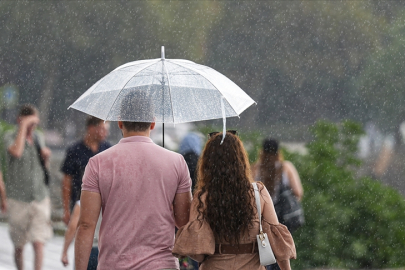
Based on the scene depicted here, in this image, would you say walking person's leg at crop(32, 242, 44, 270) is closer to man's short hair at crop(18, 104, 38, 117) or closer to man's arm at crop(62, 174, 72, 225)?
man's arm at crop(62, 174, 72, 225)

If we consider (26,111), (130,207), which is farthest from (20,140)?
(130,207)

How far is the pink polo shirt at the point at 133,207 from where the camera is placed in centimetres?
255

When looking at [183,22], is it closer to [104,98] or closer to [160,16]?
[160,16]

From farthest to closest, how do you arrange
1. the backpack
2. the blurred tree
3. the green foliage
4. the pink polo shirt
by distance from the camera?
the blurred tree
the green foliage
the backpack
the pink polo shirt

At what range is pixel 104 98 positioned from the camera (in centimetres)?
296

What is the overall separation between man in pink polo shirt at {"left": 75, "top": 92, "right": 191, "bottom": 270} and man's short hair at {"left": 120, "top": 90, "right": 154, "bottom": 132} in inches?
4.2

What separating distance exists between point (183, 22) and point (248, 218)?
20.8 ft

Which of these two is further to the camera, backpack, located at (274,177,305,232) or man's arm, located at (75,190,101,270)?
backpack, located at (274,177,305,232)

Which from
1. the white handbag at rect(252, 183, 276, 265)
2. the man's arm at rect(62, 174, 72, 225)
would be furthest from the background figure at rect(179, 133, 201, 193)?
the white handbag at rect(252, 183, 276, 265)

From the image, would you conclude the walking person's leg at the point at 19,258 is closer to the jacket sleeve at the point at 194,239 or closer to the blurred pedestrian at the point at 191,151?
the blurred pedestrian at the point at 191,151

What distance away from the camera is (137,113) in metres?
2.66

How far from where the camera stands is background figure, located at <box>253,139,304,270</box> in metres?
4.74

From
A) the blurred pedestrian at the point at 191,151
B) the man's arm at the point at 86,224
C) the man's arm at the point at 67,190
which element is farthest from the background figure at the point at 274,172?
the man's arm at the point at 86,224

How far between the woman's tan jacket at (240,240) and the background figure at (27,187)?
2841mm
